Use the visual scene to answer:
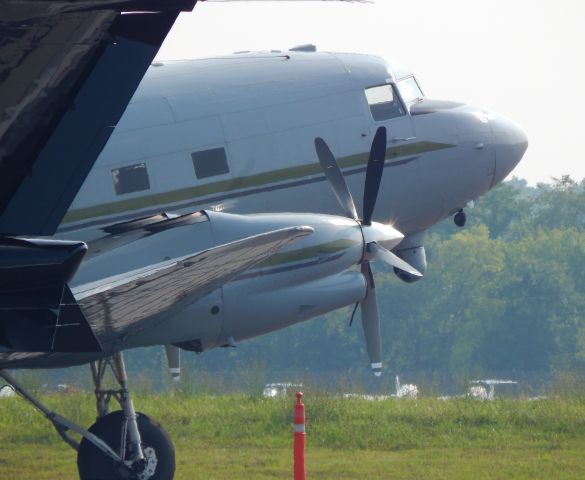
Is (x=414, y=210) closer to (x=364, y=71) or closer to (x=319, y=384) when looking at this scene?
(x=364, y=71)

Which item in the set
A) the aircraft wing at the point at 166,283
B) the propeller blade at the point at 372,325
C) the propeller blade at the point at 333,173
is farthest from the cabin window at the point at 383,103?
the aircraft wing at the point at 166,283

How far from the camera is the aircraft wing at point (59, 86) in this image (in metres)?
9.54

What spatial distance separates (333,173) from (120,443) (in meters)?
5.01

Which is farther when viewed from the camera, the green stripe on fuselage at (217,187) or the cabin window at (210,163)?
the cabin window at (210,163)

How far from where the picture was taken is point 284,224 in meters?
16.6

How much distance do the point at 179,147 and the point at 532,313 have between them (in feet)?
313

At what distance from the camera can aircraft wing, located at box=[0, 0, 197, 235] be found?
954cm

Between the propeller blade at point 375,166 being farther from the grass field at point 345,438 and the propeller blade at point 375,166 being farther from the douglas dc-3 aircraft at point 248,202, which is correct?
the grass field at point 345,438

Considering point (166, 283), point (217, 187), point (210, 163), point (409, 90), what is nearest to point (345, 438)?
point (217, 187)

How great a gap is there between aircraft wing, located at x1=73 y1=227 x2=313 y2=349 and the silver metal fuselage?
46 cm

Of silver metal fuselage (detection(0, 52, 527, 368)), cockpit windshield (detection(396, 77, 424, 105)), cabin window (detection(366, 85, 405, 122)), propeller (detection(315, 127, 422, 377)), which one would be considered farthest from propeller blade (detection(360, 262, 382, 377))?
cockpit windshield (detection(396, 77, 424, 105))

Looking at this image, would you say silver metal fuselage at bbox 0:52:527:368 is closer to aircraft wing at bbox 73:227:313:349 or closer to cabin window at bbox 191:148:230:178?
cabin window at bbox 191:148:230:178

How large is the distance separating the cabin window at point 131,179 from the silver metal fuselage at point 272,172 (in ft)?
0.24

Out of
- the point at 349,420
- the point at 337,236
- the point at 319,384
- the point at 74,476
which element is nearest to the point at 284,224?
the point at 337,236
